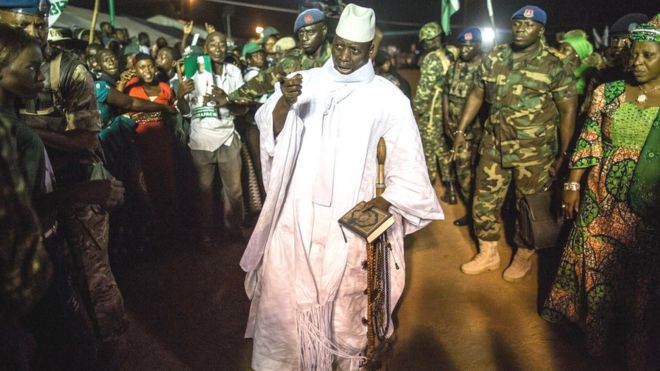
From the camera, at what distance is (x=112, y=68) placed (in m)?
5.09

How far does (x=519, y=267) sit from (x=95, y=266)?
3.69 meters

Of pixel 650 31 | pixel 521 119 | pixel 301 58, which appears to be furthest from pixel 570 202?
pixel 301 58

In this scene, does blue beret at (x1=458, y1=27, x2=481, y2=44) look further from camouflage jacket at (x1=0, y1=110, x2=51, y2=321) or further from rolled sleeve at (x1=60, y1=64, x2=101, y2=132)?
camouflage jacket at (x1=0, y1=110, x2=51, y2=321)

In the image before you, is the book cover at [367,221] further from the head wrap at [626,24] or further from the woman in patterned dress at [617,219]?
the head wrap at [626,24]

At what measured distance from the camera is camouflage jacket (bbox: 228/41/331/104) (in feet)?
15.2

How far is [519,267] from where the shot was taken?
14.3 feet

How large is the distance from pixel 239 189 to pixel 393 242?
2.82 m

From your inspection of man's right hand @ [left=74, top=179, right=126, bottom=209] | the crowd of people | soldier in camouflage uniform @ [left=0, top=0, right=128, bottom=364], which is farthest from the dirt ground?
man's right hand @ [left=74, top=179, right=126, bottom=209]

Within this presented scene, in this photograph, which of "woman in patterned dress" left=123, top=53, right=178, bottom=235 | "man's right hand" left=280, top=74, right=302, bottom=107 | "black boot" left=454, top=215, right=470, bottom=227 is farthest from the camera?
"black boot" left=454, top=215, right=470, bottom=227

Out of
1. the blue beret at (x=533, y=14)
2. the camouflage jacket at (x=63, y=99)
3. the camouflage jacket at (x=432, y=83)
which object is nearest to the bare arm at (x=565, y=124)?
the blue beret at (x=533, y=14)

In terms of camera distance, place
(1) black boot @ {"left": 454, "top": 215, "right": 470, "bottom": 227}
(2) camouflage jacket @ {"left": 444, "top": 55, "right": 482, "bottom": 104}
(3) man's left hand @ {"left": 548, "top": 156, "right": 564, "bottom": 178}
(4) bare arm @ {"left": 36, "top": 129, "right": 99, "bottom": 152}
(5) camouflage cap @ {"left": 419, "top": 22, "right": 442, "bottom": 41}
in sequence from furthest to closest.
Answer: (5) camouflage cap @ {"left": 419, "top": 22, "right": 442, "bottom": 41} → (2) camouflage jacket @ {"left": 444, "top": 55, "right": 482, "bottom": 104} → (1) black boot @ {"left": 454, "top": 215, "right": 470, "bottom": 227} → (3) man's left hand @ {"left": 548, "top": 156, "right": 564, "bottom": 178} → (4) bare arm @ {"left": 36, "top": 129, "right": 99, "bottom": 152}

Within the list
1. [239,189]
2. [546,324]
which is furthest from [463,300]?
[239,189]

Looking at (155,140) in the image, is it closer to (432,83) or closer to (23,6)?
(23,6)

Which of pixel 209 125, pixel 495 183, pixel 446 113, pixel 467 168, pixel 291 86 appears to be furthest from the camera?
pixel 446 113
